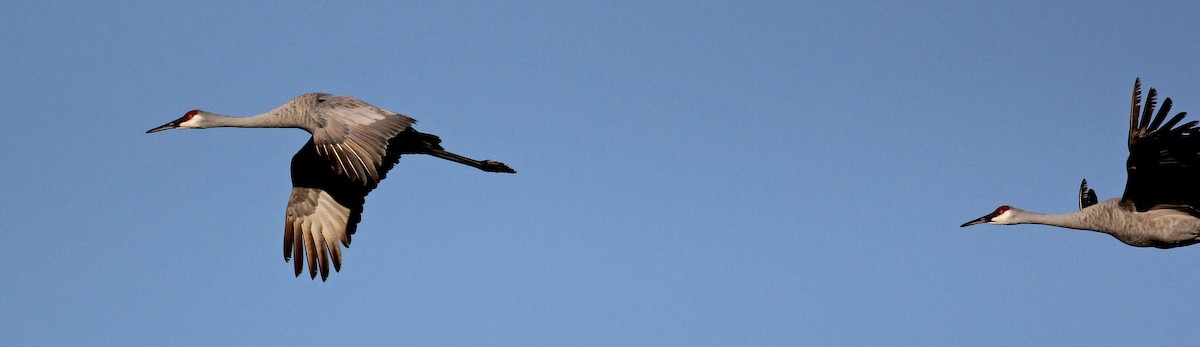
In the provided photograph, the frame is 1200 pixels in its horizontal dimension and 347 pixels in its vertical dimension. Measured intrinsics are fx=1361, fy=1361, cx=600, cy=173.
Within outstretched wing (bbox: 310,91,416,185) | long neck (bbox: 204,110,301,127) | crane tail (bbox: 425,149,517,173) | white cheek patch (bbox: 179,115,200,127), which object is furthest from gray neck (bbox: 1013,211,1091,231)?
white cheek patch (bbox: 179,115,200,127)

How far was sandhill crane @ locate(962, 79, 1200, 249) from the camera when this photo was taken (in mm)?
13820

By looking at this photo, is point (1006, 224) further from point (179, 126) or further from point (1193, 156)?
point (179, 126)

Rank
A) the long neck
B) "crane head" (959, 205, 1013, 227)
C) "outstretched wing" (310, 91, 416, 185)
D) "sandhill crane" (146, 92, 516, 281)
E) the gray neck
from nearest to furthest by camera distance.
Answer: "outstretched wing" (310, 91, 416, 185), "sandhill crane" (146, 92, 516, 281), the long neck, the gray neck, "crane head" (959, 205, 1013, 227)

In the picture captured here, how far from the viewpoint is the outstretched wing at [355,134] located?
13266mm

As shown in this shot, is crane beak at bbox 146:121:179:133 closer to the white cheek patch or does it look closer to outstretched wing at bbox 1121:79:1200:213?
the white cheek patch

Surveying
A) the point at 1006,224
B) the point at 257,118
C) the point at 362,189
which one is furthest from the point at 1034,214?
the point at 257,118

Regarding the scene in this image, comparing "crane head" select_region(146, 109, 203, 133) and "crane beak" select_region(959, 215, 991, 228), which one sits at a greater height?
"crane head" select_region(146, 109, 203, 133)

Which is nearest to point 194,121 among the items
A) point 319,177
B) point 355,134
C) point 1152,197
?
point 319,177

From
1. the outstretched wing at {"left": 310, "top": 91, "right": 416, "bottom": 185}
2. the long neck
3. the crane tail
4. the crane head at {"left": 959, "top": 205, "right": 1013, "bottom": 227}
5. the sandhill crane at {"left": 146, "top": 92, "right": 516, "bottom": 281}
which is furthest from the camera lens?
the crane tail

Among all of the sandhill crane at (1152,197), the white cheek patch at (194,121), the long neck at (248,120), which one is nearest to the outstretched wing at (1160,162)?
the sandhill crane at (1152,197)

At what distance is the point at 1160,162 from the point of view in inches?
563

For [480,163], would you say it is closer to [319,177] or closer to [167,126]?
[319,177]

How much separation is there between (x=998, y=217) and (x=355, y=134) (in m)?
7.55

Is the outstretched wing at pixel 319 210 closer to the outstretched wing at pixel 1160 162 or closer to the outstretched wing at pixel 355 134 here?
the outstretched wing at pixel 355 134
